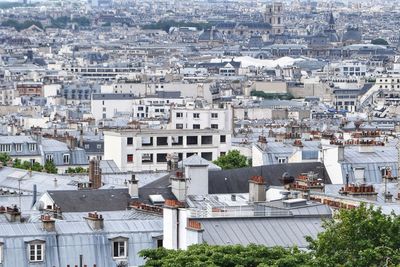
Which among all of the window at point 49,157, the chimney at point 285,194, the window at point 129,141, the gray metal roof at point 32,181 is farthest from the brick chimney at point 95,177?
the window at point 49,157

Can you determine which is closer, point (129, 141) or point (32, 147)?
point (129, 141)

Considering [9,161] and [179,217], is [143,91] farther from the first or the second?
[179,217]

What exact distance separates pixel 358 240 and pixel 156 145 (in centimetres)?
3898

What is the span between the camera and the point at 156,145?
67375 millimetres

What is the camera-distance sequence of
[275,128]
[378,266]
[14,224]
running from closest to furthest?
[378,266] < [14,224] < [275,128]

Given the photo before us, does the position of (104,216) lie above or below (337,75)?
above

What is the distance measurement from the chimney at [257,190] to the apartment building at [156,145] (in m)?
27.4

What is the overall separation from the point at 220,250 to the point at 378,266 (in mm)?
2064

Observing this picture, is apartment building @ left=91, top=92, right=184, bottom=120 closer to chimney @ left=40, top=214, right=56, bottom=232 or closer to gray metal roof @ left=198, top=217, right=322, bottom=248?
chimney @ left=40, top=214, right=56, bottom=232

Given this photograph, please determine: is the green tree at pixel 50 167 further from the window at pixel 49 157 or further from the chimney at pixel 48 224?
the chimney at pixel 48 224

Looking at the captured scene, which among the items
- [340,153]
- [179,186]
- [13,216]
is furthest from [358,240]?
[340,153]

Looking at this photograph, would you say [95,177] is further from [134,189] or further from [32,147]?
[32,147]

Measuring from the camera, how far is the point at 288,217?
31969mm

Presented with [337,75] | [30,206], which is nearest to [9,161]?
[30,206]
